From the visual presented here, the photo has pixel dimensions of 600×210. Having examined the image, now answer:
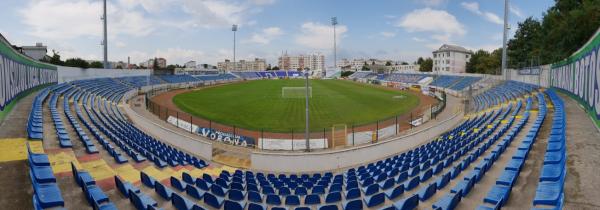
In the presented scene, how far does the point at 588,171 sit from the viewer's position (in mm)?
8039

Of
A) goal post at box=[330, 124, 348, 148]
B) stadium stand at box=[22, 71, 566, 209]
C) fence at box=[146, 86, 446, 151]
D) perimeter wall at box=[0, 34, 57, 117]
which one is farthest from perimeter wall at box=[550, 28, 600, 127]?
perimeter wall at box=[0, 34, 57, 117]

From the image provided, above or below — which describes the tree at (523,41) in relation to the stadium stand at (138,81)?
above

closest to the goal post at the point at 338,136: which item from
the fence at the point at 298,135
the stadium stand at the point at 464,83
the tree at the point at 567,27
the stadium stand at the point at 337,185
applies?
the fence at the point at 298,135

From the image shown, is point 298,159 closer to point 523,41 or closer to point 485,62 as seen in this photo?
point 523,41

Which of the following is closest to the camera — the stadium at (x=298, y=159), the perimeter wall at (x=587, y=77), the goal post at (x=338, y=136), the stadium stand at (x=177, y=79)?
the stadium at (x=298, y=159)

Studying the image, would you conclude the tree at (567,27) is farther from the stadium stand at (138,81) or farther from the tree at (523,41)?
the stadium stand at (138,81)

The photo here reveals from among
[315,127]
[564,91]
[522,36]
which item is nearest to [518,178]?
[315,127]

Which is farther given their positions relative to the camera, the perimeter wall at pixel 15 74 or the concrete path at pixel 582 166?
the perimeter wall at pixel 15 74

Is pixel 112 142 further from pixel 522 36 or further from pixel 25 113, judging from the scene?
pixel 522 36

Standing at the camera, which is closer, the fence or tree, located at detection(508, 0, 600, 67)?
the fence

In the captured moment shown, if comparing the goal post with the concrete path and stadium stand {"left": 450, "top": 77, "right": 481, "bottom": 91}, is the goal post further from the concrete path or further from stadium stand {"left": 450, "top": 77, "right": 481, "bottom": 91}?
stadium stand {"left": 450, "top": 77, "right": 481, "bottom": 91}

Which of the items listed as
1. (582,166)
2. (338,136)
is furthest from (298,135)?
(582,166)

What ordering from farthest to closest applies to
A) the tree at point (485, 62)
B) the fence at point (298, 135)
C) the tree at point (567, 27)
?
1. the tree at point (485, 62)
2. the tree at point (567, 27)
3. the fence at point (298, 135)

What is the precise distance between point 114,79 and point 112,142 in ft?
134
